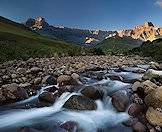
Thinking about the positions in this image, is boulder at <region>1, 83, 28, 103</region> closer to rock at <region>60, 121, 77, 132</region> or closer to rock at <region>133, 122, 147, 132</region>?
rock at <region>60, 121, 77, 132</region>

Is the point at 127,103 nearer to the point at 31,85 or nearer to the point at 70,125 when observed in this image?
the point at 70,125

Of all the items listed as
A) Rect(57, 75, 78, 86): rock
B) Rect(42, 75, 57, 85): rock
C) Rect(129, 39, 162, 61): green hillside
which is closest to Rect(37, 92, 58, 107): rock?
Rect(57, 75, 78, 86): rock

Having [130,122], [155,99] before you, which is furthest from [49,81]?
[155,99]

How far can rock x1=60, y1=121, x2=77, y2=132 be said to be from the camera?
12.2 metres

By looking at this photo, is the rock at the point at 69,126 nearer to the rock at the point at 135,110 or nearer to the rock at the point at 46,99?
the rock at the point at 135,110

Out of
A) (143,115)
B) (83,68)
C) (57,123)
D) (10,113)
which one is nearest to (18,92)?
(10,113)

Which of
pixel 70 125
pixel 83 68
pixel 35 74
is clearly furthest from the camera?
pixel 83 68

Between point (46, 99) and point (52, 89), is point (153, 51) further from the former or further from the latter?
point (46, 99)

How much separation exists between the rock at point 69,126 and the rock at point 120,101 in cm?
263

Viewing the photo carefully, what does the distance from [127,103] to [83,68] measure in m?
13.8

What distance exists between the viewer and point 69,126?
12.5 m

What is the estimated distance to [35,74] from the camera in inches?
950

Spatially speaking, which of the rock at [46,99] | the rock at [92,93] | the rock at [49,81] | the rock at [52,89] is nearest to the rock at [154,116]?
the rock at [92,93]

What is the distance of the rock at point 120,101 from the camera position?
1436cm
